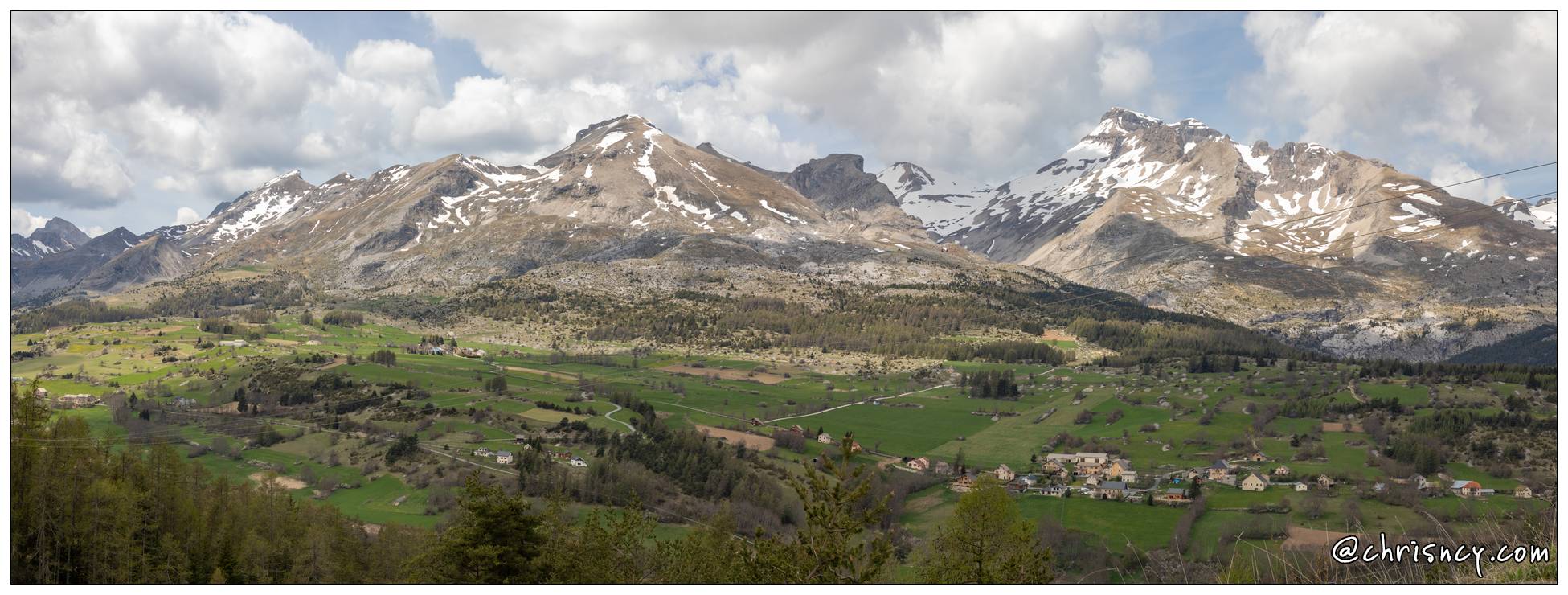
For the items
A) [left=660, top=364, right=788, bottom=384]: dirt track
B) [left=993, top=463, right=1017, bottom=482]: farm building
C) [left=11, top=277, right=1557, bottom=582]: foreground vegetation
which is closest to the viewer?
[left=11, top=277, right=1557, bottom=582]: foreground vegetation

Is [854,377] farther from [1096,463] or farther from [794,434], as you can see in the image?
[1096,463]

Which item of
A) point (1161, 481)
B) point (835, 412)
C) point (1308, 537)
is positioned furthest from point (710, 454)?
point (1308, 537)

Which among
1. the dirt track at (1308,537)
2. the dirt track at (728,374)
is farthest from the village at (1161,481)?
the dirt track at (728,374)

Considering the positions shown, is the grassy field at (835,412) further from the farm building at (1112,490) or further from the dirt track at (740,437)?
the dirt track at (740,437)

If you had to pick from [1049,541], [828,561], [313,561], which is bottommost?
[1049,541]

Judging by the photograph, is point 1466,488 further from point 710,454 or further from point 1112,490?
point 710,454

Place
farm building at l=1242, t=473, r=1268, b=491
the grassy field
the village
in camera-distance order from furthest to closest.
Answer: farm building at l=1242, t=473, r=1268, b=491, the village, the grassy field

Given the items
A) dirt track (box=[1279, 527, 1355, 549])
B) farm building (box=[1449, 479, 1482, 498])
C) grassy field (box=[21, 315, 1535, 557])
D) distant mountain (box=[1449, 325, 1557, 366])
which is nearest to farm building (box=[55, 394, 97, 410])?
grassy field (box=[21, 315, 1535, 557])

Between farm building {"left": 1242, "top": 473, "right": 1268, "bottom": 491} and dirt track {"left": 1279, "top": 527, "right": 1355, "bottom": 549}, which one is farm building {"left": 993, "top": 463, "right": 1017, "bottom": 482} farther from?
dirt track {"left": 1279, "top": 527, "right": 1355, "bottom": 549}

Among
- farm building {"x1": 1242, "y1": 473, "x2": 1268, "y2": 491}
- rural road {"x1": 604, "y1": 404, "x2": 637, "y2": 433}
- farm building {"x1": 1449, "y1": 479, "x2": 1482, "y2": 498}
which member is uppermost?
rural road {"x1": 604, "y1": 404, "x2": 637, "y2": 433}

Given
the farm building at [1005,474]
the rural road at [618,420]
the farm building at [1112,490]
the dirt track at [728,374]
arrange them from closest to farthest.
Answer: the farm building at [1112,490]
the farm building at [1005,474]
the rural road at [618,420]
the dirt track at [728,374]

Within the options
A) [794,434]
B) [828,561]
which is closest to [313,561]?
[828,561]
